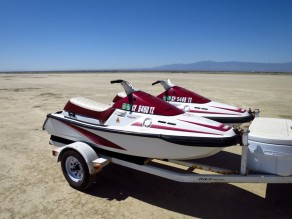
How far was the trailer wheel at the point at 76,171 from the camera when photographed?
4.76 m

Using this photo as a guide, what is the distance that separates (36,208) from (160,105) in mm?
2606

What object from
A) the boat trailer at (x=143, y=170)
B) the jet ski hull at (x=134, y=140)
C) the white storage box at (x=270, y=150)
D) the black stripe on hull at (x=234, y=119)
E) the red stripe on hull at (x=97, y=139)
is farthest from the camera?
the black stripe on hull at (x=234, y=119)

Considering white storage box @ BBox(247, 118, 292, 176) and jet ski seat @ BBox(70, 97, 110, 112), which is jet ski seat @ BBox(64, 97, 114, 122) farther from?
white storage box @ BBox(247, 118, 292, 176)

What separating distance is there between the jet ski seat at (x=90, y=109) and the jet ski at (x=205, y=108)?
1797mm

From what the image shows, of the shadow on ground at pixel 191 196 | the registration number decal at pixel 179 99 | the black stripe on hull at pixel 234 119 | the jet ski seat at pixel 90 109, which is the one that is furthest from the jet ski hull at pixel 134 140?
the registration number decal at pixel 179 99

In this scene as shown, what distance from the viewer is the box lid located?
363cm

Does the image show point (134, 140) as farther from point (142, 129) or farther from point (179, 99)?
point (179, 99)

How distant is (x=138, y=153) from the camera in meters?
4.54

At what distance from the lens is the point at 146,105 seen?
4.76 m

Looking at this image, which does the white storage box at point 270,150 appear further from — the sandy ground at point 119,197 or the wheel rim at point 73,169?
the wheel rim at point 73,169

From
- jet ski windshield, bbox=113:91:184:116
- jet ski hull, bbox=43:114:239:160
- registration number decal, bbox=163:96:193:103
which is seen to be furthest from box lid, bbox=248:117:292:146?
registration number decal, bbox=163:96:193:103

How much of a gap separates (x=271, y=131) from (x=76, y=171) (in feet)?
11.2

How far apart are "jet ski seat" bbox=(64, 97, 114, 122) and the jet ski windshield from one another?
0.23m

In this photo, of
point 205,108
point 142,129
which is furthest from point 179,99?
point 142,129
